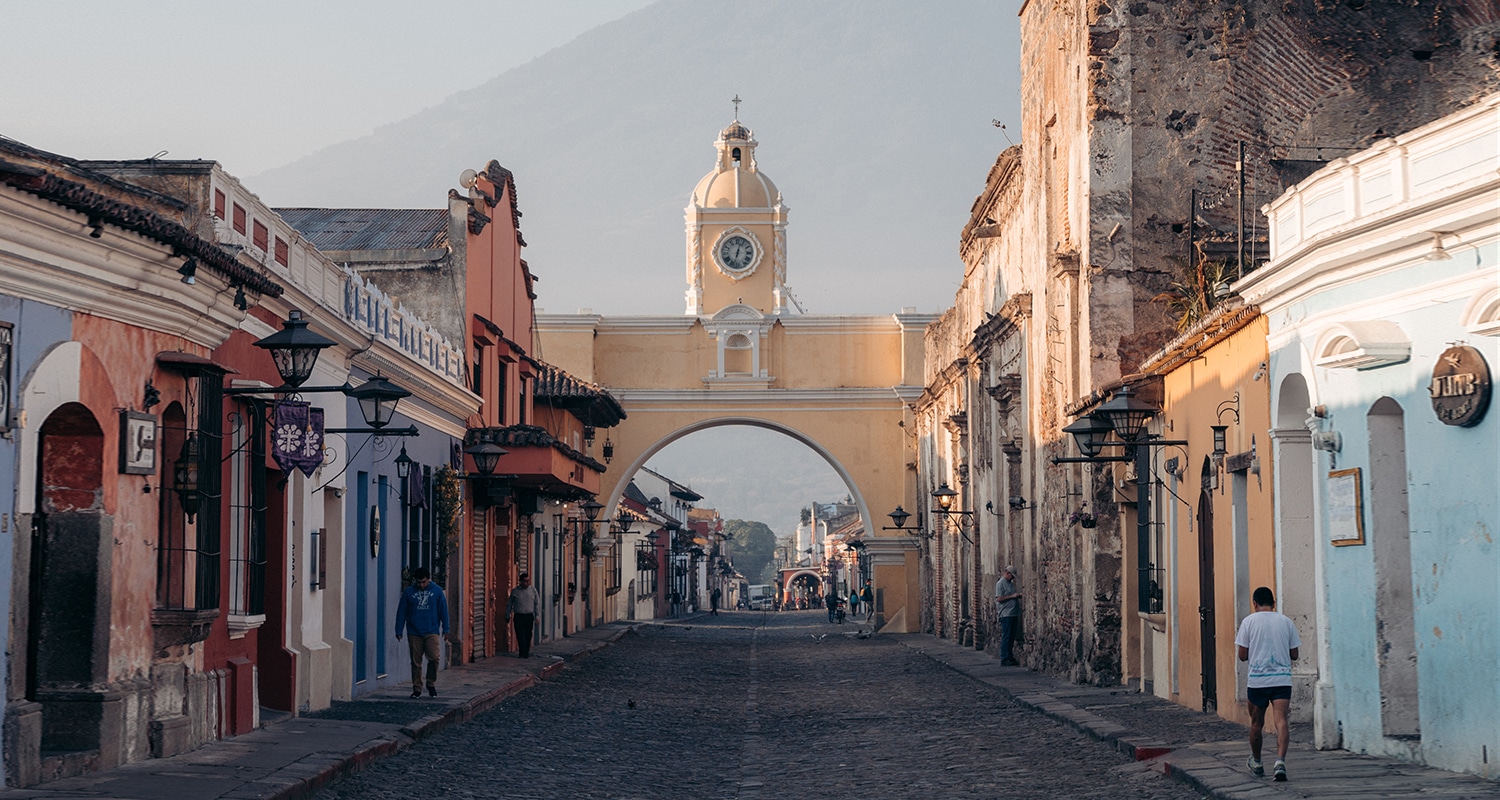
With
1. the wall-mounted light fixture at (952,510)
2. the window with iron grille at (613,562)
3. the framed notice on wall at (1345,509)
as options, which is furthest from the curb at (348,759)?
the window with iron grille at (613,562)

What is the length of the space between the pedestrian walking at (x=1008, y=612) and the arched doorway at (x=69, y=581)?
50.4 feet

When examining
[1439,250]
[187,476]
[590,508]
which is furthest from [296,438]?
[590,508]

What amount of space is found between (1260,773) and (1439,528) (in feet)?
5.46

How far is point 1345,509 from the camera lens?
1061cm

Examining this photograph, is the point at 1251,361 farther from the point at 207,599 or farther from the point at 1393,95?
the point at 207,599

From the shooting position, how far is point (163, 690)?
34.9 ft

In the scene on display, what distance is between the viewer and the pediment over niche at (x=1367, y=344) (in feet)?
32.1

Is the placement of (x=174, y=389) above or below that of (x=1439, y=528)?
above

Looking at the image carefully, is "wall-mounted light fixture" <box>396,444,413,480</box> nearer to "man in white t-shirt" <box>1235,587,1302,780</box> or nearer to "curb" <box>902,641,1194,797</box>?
"curb" <box>902,641,1194,797</box>

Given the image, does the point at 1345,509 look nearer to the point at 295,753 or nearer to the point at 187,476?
the point at 295,753

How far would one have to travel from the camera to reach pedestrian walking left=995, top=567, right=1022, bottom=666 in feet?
76.2

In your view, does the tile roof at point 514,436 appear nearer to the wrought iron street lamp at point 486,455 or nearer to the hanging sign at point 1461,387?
the wrought iron street lamp at point 486,455

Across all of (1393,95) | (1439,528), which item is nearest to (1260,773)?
(1439,528)

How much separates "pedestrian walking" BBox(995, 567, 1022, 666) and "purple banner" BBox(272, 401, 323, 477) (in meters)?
11.7
